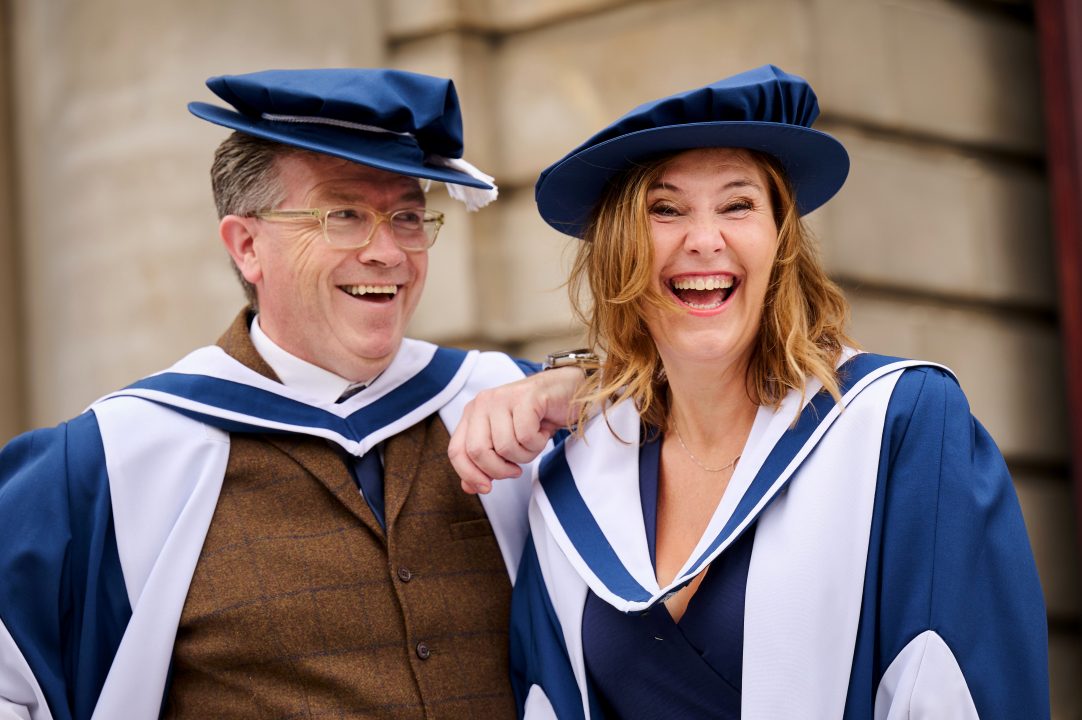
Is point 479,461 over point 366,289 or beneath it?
beneath

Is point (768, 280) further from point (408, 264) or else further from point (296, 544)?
Answer: point (296, 544)

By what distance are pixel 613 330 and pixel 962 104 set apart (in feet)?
9.69

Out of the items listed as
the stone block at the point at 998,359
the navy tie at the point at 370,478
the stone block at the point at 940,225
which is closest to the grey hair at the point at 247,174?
the navy tie at the point at 370,478

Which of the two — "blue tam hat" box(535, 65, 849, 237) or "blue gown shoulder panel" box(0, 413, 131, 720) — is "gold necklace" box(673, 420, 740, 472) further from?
"blue gown shoulder panel" box(0, 413, 131, 720)

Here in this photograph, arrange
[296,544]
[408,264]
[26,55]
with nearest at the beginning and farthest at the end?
1. [296,544]
2. [408,264]
3. [26,55]

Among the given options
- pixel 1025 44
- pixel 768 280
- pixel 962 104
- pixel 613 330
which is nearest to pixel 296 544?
pixel 613 330

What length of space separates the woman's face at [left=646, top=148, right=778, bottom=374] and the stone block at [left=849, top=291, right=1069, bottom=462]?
2.35m

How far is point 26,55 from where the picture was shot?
5.96 m

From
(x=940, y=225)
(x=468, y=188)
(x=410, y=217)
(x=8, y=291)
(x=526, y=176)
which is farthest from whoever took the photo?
(x=8, y=291)

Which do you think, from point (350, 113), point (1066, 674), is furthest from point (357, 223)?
point (1066, 674)

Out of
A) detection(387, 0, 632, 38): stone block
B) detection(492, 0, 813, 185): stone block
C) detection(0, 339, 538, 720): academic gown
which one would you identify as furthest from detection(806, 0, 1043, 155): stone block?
detection(0, 339, 538, 720): academic gown

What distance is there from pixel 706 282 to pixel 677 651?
686 mm

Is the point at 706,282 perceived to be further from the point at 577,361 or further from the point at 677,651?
the point at 677,651

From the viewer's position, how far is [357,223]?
10.9 feet
